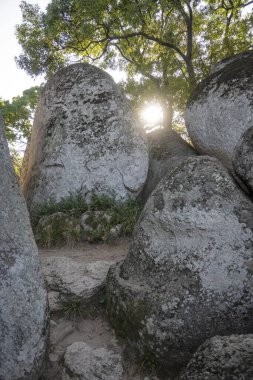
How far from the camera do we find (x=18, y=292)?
3900 millimetres

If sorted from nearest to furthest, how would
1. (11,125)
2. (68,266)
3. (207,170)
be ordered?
(207,170) → (68,266) → (11,125)

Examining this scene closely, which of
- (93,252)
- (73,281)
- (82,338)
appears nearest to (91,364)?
(82,338)

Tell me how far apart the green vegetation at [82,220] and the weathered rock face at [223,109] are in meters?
2.43

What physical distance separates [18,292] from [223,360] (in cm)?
231

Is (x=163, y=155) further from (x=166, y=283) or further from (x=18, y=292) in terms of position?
(x=18, y=292)

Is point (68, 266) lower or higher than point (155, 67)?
lower

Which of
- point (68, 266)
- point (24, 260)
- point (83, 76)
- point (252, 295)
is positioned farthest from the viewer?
point (83, 76)

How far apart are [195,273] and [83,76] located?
694 cm

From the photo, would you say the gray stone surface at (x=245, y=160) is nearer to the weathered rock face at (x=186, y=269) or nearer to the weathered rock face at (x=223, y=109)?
the weathered rock face at (x=186, y=269)

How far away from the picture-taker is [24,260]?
3.98m

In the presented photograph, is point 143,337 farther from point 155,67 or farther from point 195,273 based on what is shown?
point 155,67

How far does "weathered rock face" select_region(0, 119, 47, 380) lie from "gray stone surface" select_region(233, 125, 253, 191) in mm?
3102

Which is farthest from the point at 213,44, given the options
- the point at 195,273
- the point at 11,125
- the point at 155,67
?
the point at 195,273

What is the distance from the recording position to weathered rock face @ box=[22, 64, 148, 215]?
28.7 feet
